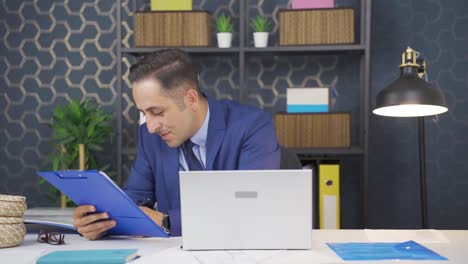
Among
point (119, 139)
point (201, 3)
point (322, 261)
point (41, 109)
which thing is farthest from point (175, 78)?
point (41, 109)

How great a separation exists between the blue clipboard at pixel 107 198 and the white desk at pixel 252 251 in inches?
1.2

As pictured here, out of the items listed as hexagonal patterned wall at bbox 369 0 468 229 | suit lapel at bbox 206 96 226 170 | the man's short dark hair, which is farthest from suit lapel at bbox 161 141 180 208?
hexagonal patterned wall at bbox 369 0 468 229

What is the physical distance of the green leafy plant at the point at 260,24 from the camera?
3.34 meters

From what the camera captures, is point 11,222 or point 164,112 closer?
point 11,222

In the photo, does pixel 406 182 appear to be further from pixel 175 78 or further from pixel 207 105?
pixel 175 78

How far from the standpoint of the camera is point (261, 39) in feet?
10.9

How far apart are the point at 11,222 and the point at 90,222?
0.22 metres

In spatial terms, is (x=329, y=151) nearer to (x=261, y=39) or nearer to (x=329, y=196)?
(x=329, y=196)

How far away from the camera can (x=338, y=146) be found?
3.23 m

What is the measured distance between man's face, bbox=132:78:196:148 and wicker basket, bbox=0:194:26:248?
55cm

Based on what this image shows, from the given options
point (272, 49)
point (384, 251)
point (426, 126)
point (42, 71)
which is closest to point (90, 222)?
point (384, 251)

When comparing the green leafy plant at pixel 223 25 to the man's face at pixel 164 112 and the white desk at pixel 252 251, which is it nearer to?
the man's face at pixel 164 112

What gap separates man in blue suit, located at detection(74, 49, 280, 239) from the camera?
6.96 feet

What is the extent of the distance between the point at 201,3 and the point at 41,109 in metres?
1.14
